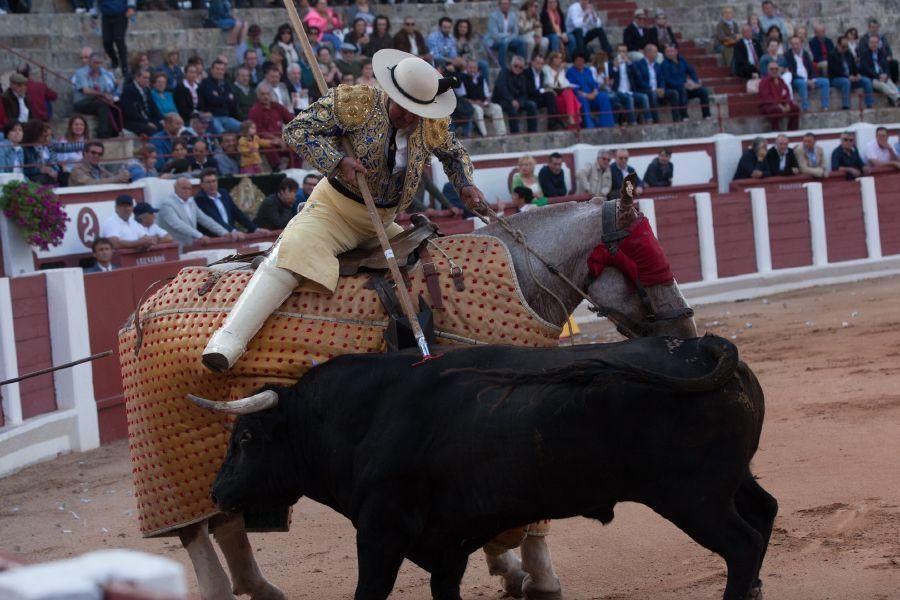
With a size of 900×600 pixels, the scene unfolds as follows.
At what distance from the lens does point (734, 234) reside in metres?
13.8

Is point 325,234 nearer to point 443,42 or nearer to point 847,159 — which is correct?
point 443,42

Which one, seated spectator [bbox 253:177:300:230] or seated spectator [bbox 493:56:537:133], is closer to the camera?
seated spectator [bbox 253:177:300:230]

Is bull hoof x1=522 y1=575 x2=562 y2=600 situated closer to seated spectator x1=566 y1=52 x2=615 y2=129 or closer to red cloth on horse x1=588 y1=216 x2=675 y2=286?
red cloth on horse x1=588 y1=216 x2=675 y2=286

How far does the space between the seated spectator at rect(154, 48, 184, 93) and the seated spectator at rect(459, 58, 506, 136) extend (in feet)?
11.3

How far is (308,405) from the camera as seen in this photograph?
3830mm

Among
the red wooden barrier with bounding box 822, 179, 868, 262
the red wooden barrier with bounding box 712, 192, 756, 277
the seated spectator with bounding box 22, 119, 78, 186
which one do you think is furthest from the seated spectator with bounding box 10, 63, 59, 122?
the red wooden barrier with bounding box 822, 179, 868, 262

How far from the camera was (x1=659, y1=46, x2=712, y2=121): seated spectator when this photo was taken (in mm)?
16703

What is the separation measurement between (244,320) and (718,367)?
1530 mm

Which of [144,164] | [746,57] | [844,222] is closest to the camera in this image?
[144,164]

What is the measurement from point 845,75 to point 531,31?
516 cm

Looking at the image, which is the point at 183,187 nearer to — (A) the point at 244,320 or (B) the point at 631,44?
(A) the point at 244,320

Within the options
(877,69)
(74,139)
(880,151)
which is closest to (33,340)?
(74,139)

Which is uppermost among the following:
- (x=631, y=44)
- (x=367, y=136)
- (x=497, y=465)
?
(x=631, y=44)

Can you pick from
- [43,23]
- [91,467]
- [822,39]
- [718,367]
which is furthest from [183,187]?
[822,39]
